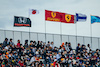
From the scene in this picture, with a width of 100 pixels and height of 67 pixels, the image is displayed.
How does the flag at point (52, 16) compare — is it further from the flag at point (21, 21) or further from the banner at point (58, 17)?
the flag at point (21, 21)

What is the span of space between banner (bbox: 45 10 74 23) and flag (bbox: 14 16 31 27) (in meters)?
3.40

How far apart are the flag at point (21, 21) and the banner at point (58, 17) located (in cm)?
340

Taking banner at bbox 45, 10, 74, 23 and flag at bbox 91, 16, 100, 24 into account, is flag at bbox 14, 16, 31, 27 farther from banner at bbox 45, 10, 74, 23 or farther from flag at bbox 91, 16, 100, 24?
flag at bbox 91, 16, 100, 24

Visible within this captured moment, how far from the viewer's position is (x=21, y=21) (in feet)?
123

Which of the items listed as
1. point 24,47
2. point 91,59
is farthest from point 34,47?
point 91,59

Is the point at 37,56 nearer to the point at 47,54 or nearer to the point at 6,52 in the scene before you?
the point at 47,54

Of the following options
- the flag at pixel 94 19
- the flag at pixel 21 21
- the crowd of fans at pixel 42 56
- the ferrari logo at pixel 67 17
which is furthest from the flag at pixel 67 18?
the crowd of fans at pixel 42 56

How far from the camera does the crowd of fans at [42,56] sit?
95.3 ft

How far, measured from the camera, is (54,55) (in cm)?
3294

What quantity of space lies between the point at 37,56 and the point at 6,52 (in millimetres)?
4140

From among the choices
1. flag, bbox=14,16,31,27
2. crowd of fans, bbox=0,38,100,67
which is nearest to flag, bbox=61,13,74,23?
flag, bbox=14,16,31,27

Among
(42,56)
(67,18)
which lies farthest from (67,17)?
(42,56)

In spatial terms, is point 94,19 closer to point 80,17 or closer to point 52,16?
point 80,17

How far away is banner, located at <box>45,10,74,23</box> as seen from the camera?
1596 inches
